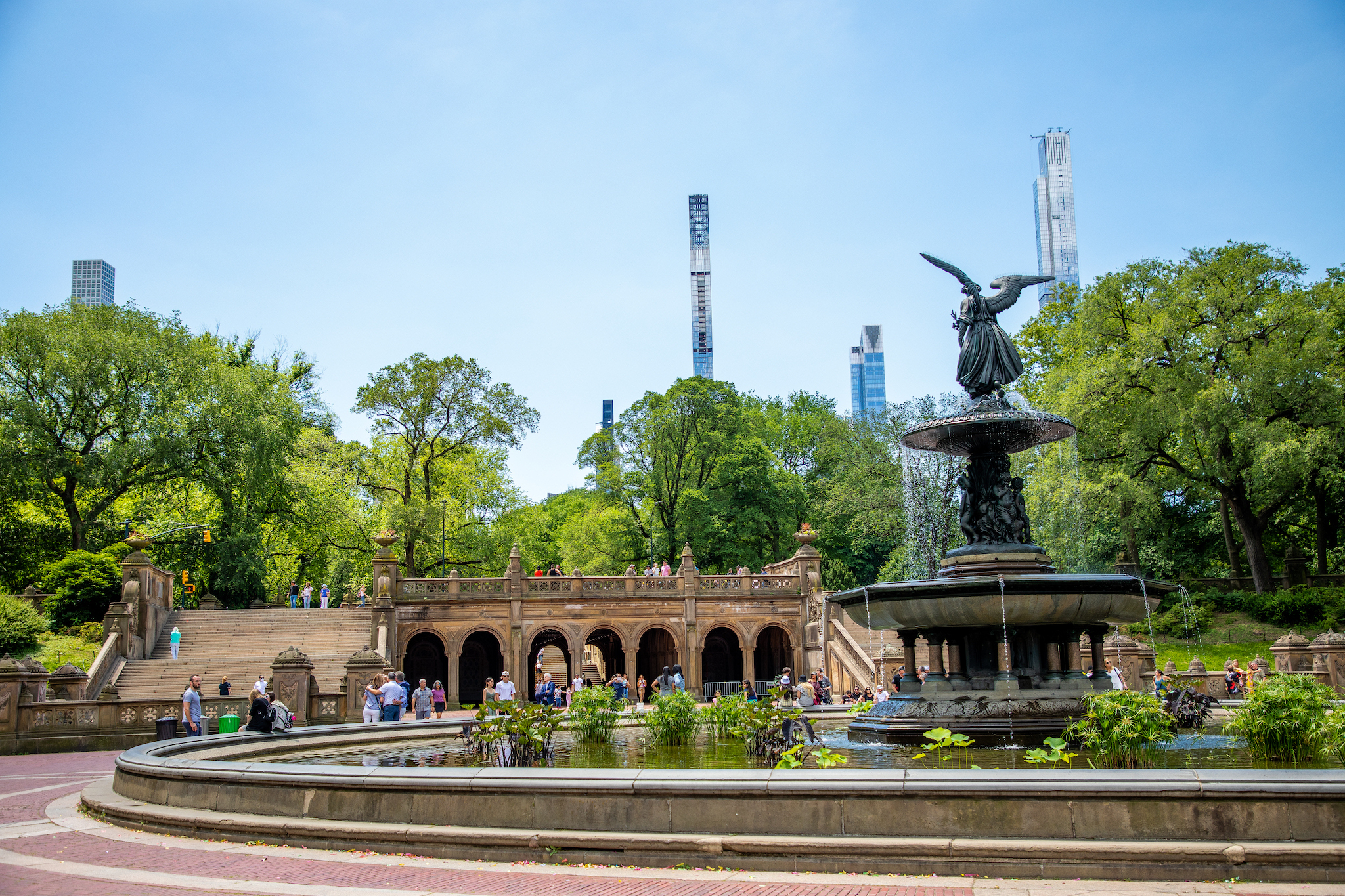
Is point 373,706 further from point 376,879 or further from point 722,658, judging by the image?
point 722,658

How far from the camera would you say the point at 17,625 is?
3156 cm

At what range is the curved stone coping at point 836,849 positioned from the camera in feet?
21.4

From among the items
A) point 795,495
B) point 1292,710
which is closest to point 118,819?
point 1292,710

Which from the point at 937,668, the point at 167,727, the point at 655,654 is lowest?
the point at 655,654

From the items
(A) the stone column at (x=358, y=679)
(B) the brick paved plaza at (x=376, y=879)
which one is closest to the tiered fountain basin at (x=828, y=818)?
(B) the brick paved plaza at (x=376, y=879)

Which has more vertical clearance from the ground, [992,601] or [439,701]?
[992,601]

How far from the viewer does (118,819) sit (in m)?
10.0

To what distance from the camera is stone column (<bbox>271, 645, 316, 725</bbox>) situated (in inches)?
922

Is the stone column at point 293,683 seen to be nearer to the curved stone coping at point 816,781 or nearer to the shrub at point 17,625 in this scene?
the shrub at point 17,625

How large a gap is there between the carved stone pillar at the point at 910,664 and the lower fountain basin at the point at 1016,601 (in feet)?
2.08

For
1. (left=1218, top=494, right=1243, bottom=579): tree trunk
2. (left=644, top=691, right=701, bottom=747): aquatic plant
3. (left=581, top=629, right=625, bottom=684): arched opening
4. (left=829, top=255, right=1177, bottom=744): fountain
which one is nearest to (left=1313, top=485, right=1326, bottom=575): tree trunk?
(left=1218, top=494, right=1243, bottom=579): tree trunk

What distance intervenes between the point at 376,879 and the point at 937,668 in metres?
8.86

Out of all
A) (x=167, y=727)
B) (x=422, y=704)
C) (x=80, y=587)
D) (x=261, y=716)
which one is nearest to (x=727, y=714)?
(x=261, y=716)

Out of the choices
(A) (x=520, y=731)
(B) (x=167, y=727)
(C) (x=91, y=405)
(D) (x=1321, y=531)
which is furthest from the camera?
(D) (x=1321, y=531)
